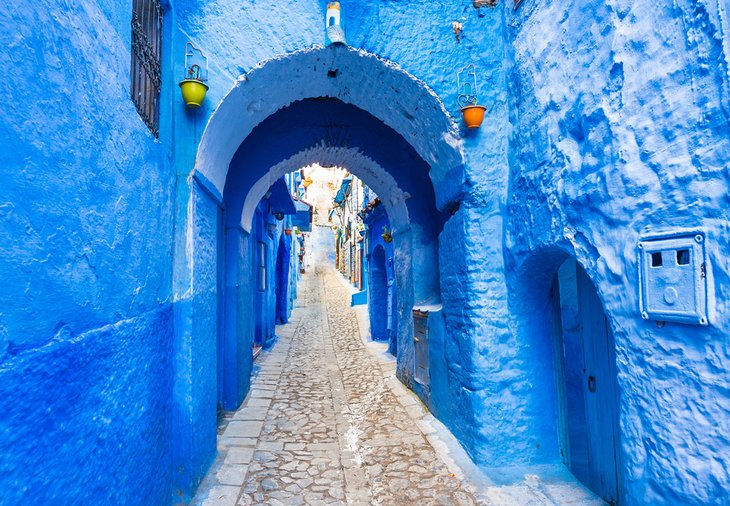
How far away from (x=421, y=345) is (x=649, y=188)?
384cm

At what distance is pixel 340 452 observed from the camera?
13.7ft

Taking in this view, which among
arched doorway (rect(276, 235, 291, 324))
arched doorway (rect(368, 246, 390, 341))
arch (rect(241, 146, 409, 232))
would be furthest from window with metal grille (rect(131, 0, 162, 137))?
arched doorway (rect(276, 235, 291, 324))

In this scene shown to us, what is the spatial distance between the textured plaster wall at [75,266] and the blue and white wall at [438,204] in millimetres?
11

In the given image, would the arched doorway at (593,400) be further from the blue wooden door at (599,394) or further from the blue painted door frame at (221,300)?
the blue painted door frame at (221,300)

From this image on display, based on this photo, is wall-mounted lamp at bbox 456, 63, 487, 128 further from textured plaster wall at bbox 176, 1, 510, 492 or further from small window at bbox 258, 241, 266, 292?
small window at bbox 258, 241, 266, 292

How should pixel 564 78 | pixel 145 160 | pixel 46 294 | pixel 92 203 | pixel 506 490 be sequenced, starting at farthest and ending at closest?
pixel 506 490
pixel 564 78
pixel 145 160
pixel 92 203
pixel 46 294

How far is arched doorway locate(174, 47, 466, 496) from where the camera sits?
334 cm

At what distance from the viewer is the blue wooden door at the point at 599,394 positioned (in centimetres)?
313

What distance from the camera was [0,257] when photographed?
1335 millimetres

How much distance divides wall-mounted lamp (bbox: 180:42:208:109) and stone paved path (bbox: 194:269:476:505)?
3.11 m

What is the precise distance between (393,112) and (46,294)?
12.3 ft

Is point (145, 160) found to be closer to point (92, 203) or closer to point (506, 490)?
point (92, 203)

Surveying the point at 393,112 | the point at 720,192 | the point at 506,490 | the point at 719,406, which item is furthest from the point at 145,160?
the point at 506,490

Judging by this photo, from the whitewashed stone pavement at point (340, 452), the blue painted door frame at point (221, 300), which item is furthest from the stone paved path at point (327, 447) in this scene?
the blue painted door frame at point (221, 300)
